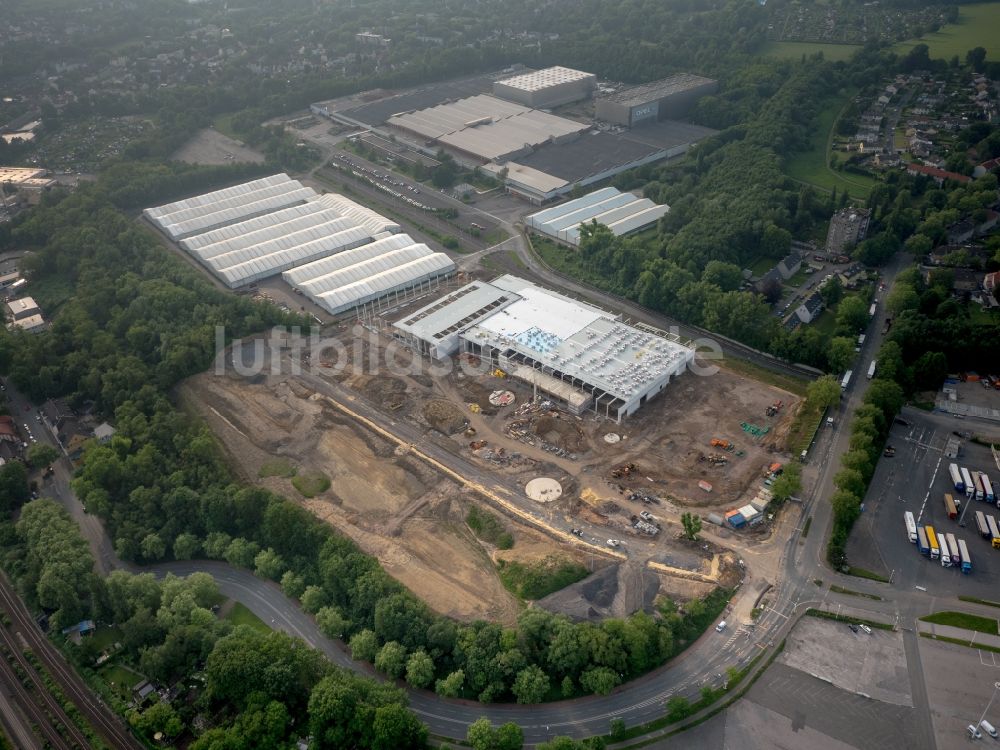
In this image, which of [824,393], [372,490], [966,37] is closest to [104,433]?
[372,490]

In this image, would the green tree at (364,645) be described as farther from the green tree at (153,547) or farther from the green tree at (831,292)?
the green tree at (831,292)

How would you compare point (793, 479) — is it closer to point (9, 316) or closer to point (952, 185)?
point (952, 185)

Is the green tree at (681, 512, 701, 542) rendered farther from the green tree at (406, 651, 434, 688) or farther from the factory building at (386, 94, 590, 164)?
the factory building at (386, 94, 590, 164)

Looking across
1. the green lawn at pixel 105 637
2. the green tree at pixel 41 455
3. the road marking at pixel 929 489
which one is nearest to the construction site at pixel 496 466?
the road marking at pixel 929 489

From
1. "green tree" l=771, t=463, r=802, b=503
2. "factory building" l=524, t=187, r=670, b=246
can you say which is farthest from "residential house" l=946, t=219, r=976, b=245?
"green tree" l=771, t=463, r=802, b=503

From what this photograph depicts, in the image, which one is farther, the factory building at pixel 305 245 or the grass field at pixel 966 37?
the grass field at pixel 966 37

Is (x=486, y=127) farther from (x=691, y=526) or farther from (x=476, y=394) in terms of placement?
(x=691, y=526)

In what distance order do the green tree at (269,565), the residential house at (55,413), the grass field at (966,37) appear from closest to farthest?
the green tree at (269,565) < the residential house at (55,413) < the grass field at (966,37)
